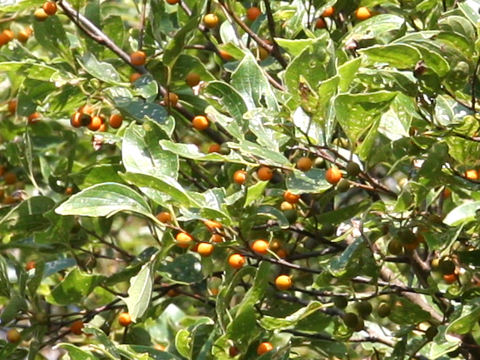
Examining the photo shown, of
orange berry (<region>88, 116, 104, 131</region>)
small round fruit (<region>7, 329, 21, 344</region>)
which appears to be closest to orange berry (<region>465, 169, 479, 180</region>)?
orange berry (<region>88, 116, 104, 131</region>)

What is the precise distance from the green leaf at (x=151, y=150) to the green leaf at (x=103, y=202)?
0.31 feet

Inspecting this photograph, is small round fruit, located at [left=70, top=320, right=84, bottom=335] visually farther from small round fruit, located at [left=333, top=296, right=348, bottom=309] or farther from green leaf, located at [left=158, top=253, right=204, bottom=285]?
small round fruit, located at [left=333, top=296, right=348, bottom=309]

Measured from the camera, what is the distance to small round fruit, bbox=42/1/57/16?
277 centimetres

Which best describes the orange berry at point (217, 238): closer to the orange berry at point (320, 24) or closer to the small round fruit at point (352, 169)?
the small round fruit at point (352, 169)

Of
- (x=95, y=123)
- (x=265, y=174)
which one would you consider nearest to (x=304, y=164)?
(x=265, y=174)

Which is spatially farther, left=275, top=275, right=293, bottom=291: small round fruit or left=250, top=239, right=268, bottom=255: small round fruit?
left=275, top=275, right=293, bottom=291: small round fruit

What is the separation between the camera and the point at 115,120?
286 centimetres

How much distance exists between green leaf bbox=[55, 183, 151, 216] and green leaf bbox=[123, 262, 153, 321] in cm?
17

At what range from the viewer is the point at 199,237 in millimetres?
2520

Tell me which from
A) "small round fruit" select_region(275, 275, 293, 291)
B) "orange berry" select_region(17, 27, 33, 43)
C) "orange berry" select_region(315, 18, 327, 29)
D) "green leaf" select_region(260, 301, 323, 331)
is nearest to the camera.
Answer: "green leaf" select_region(260, 301, 323, 331)

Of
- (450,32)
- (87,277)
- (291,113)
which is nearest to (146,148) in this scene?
(291,113)

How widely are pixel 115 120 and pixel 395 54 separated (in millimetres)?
991

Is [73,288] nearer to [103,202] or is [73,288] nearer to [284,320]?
[103,202]

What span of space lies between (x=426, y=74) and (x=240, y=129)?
458 millimetres
